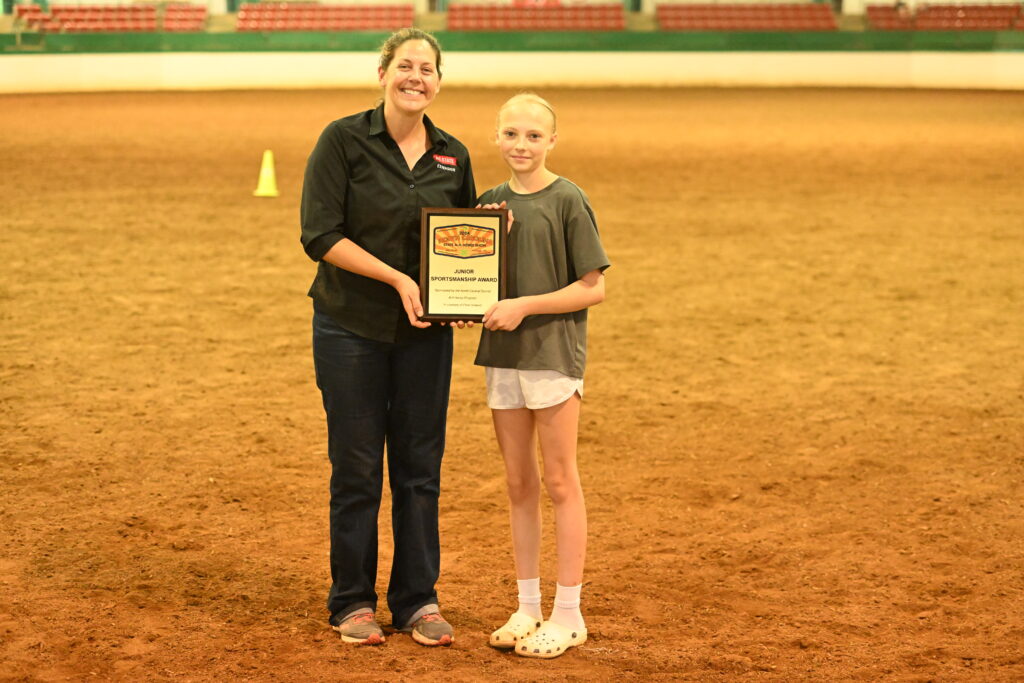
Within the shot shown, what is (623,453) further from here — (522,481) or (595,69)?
(595,69)

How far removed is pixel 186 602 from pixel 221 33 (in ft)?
113

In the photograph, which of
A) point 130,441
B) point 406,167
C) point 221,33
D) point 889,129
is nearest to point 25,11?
point 221,33

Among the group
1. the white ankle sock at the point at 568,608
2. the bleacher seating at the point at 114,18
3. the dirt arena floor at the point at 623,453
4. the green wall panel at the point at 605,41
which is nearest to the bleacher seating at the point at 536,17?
the green wall panel at the point at 605,41

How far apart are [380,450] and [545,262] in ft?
3.05

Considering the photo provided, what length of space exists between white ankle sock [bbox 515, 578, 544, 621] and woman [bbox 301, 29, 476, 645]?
0.94 feet

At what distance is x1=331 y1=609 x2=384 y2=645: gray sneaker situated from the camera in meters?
4.28

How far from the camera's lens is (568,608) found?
14.0 feet

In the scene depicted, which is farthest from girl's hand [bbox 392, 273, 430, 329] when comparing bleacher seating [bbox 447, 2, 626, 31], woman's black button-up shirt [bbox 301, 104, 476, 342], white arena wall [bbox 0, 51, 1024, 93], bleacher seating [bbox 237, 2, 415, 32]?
bleacher seating [bbox 447, 2, 626, 31]

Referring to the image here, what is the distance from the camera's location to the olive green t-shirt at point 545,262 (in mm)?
4027

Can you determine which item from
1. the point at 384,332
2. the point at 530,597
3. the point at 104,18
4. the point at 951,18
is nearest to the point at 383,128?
the point at 384,332

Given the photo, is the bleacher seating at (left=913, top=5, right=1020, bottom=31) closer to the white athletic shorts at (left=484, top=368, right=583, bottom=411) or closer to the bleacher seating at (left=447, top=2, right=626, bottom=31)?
the bleacher seating at (left=447, top=2, right=626, bottom=31)

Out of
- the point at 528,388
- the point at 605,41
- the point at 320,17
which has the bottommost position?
the point at 528,388

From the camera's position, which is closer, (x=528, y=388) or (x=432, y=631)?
(x=528, y=388)

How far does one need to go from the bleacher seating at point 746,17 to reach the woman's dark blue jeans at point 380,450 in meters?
37.7
